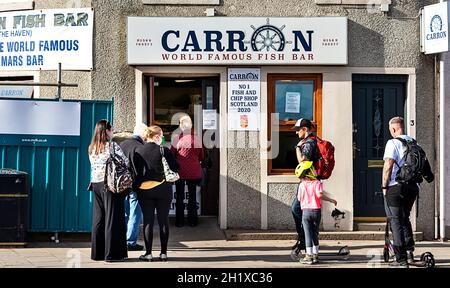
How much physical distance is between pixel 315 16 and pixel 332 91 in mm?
1274

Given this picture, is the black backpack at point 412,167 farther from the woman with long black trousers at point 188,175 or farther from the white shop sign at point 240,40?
the woman with long black trousers at point 188,175

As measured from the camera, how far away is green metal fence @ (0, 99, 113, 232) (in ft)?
35.2

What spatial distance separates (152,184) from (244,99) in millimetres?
3083

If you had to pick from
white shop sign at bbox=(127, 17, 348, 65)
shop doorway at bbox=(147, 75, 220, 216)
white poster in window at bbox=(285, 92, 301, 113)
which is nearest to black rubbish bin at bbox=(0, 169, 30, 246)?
white shop sign at bbox=(127, 17, 348, 65)

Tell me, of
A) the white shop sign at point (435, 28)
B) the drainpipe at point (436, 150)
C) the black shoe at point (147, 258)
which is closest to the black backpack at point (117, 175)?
the black shoe at point (147, 258)

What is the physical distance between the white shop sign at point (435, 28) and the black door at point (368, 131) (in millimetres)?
790

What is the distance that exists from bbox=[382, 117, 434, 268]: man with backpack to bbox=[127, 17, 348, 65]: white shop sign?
2.88m

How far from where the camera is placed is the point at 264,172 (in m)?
12.1

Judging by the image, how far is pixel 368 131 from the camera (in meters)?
12.3

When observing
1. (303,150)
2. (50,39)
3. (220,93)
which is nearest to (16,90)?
(50,39)

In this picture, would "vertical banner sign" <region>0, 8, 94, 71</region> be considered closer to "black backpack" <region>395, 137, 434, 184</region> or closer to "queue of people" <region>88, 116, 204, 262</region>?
"queue of people" <region>88, 116, 204, 262</region>

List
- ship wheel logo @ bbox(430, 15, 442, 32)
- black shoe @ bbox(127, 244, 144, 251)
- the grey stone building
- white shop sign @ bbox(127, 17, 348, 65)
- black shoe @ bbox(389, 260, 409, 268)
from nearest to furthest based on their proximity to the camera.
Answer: black shoe @ bbox(389, 260, 409, 268) → black shoe @ bbox(127, 244, 144, 251) → ship wheel logo @ bbox(430, 15, 442, 32) → white shop sign @ bbox(127, 17, 348, 65) → the grey stone building
